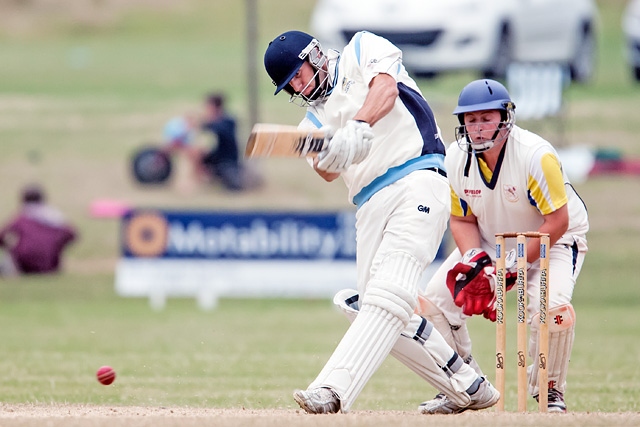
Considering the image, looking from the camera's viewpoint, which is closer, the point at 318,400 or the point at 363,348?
the point at 318,400

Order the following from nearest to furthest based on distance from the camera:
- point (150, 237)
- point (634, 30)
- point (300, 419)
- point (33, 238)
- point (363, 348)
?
1. point (300, 419)
2. point (363, 348)
3. point (150, 237)
4. point (33, 238)
5. point (634, 30)

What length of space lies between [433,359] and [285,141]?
1.30 m

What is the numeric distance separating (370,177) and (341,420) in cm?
129

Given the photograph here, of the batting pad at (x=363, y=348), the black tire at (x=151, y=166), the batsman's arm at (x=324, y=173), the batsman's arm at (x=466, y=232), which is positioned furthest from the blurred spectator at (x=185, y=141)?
the batting pad at (x=363, y=348)

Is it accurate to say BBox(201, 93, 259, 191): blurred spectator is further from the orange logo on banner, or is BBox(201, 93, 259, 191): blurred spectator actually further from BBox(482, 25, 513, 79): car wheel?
the orange logo on banner

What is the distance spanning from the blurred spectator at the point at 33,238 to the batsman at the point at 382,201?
9.86 m

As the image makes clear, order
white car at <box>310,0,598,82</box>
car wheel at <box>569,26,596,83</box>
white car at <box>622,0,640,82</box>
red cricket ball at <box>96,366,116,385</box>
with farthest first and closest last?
car wheel at <box>569,26,596,83</box>, white car at <box>622,0,640,82</box>, white car at <box>310,0,598,82</box>, red cricket ball at <box>96,366,116,385</box>

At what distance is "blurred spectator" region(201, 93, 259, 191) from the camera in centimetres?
1875

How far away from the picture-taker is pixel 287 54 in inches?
240

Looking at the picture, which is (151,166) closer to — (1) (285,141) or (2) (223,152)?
(2) (223,152)

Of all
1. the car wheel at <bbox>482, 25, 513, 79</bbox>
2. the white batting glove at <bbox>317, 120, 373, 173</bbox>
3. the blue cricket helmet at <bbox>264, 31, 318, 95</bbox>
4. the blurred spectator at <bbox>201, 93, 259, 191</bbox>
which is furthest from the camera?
the car wheel at <bbox>482, 25, 513, 79</bbox>

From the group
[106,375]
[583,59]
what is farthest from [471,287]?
[583,59]

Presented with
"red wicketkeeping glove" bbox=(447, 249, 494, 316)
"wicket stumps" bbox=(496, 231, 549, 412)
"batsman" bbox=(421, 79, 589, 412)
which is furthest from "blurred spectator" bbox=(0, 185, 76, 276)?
"wicket stumps" bbox=(496, 231, 549, 412)

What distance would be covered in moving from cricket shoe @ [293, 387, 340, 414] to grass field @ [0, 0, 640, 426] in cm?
17
